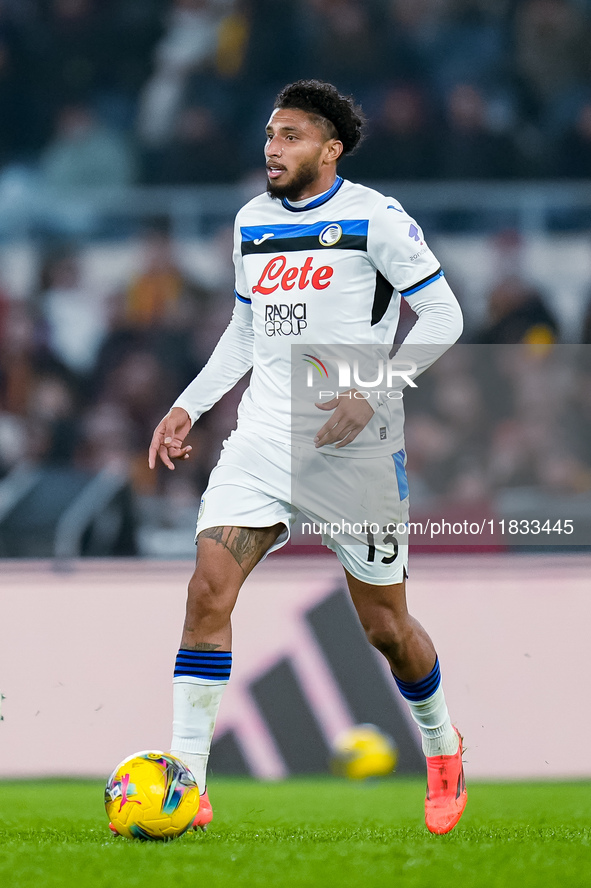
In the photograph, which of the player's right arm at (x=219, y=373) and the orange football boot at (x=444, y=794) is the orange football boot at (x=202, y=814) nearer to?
the orange football boot at (x=444, y=794)

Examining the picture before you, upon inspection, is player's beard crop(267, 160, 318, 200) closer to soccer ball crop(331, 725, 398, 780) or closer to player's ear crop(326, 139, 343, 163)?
player's ear crop(326, 139, 343, 163)

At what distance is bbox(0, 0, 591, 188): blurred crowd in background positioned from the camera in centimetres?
891

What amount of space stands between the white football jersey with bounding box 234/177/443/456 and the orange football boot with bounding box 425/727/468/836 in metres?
0.95

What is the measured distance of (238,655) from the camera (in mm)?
5176

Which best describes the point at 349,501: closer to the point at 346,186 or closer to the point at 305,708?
the point at 346,186

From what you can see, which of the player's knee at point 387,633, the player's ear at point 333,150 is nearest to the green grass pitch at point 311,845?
the player's knee at point 387,633

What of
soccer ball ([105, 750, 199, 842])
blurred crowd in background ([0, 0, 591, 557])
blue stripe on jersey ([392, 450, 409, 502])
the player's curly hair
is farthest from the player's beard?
blurred crowd in background ([0, 0, 591, 557])

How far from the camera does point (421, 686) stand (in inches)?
139

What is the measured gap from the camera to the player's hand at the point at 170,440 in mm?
3480

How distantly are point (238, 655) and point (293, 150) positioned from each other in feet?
8.05

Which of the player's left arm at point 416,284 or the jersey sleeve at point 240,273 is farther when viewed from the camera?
the jersey sleeve at point 240,273

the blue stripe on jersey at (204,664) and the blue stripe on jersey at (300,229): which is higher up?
the blue stripe on jersey at (300,229)

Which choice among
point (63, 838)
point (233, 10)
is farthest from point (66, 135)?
point (63, 838)

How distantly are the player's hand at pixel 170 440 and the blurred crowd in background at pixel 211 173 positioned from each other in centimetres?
243
